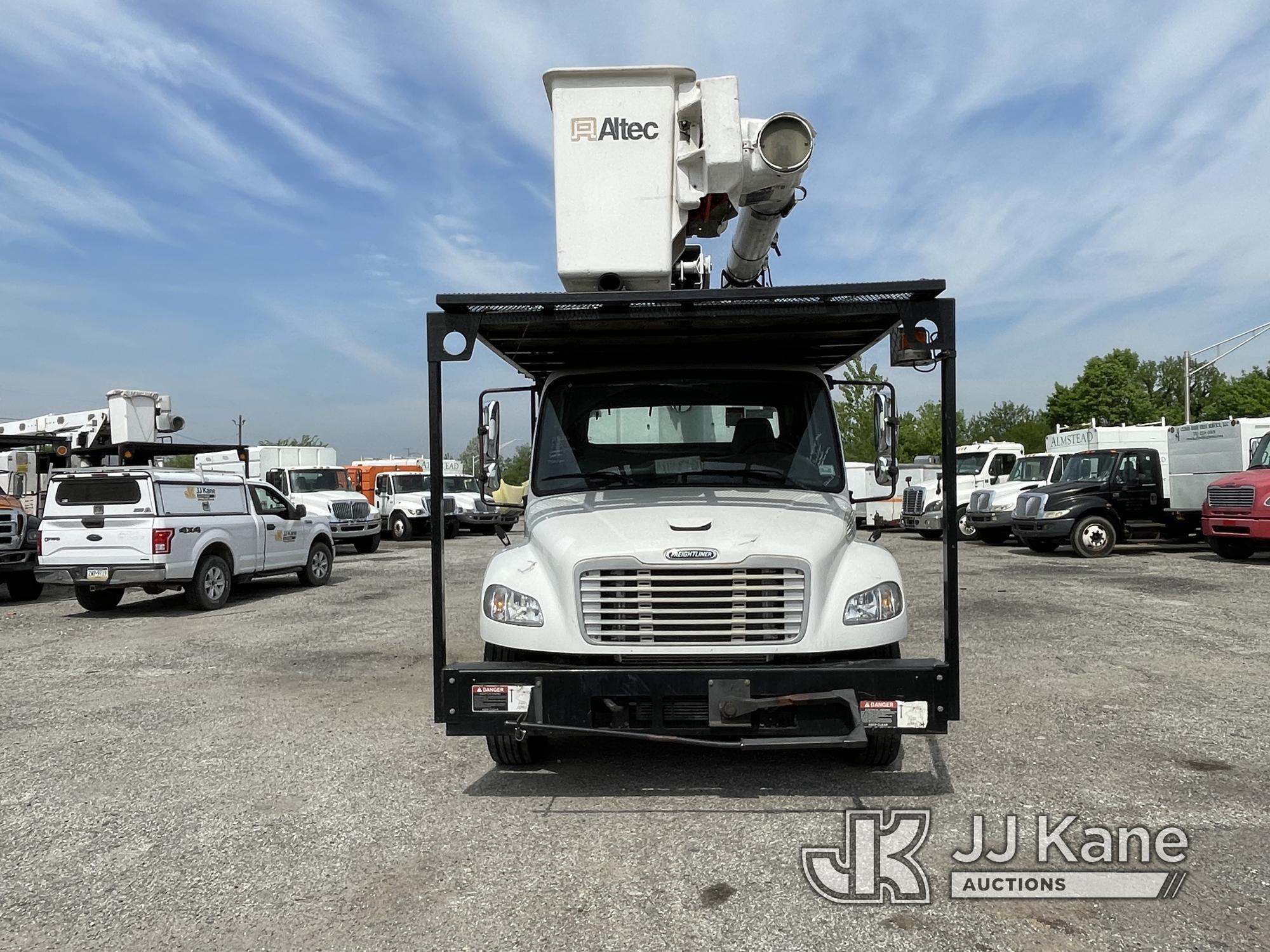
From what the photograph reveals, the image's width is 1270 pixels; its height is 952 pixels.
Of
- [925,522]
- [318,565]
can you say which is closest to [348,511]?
[318,565]

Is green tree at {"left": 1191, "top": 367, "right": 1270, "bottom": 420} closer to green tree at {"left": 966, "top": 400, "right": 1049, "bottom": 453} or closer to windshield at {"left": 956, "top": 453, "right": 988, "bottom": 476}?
green tree at {"left": 966, "top": 400, "right": 1049, "bottom": 453}

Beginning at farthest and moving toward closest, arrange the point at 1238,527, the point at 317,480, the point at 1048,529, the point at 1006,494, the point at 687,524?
1. the point at 317,480
2. the point at 1006,494
3. the point at 1048,529
4. the point at 1238,527
5. the point at 687,524

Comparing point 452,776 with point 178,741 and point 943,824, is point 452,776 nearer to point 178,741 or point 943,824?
point 178,741

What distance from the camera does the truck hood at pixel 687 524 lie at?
466cm

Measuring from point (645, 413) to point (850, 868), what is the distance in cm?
269

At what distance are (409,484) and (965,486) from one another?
15.9m

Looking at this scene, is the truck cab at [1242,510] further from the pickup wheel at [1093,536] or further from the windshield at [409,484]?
the windshield at [409,484]

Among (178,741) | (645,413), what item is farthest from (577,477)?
(178,741)

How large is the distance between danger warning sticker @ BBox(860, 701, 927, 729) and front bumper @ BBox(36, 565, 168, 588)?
10.1 metres

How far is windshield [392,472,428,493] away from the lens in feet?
97.6

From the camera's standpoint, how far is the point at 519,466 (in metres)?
6.60

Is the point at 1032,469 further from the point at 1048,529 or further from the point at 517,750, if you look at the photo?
the point at 517,750

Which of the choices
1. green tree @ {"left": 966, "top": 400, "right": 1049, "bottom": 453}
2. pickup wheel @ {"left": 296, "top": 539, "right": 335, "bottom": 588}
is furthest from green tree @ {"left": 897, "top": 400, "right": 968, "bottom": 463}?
pickup wheel @ {"left": 296, "top": 539, "right": 335, "bottom": 588}

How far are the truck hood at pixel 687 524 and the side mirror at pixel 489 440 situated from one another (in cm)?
35
